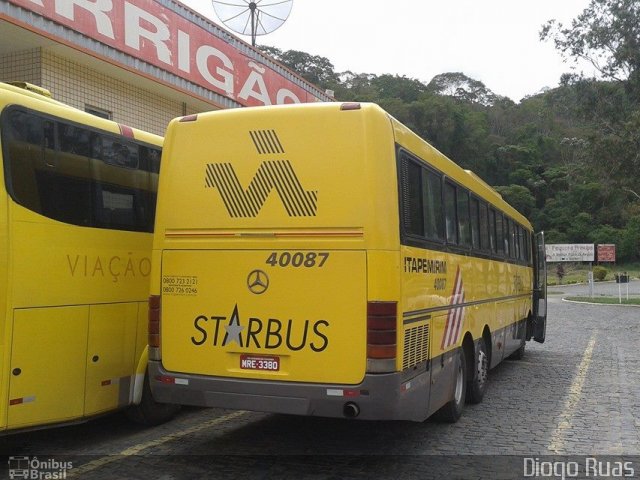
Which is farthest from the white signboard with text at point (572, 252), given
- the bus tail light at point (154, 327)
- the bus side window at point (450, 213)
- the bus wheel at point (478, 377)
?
the bus tail light at point (154, 327)

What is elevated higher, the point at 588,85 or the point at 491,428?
the point at 588,85

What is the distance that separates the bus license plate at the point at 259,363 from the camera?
5285 millimetres

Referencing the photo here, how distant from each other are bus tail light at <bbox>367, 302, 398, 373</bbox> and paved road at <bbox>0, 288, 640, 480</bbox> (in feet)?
3.47

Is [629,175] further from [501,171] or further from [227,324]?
[501,171]

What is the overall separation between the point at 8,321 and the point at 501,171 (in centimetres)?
10924

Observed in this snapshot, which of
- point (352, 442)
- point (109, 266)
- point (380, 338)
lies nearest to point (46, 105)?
point (109, 266)

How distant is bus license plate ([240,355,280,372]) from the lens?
5285 mm

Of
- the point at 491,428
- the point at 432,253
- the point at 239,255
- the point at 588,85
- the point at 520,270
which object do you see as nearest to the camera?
the point at 239,255

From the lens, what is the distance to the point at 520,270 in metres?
12.3

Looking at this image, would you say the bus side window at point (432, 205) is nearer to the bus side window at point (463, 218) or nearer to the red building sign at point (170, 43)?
the bus side window at point (463, 218)

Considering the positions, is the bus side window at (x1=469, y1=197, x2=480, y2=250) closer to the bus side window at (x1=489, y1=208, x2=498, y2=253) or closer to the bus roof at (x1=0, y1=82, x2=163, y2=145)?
the bus side window at (x1=489, y1=208, x2=498, y2=253)

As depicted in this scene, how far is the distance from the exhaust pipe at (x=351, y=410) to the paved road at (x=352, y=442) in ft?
2.19

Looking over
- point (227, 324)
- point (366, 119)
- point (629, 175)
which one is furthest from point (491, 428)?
point (629, 175)

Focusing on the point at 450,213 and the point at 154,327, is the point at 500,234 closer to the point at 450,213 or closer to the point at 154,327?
the point at 450,213
